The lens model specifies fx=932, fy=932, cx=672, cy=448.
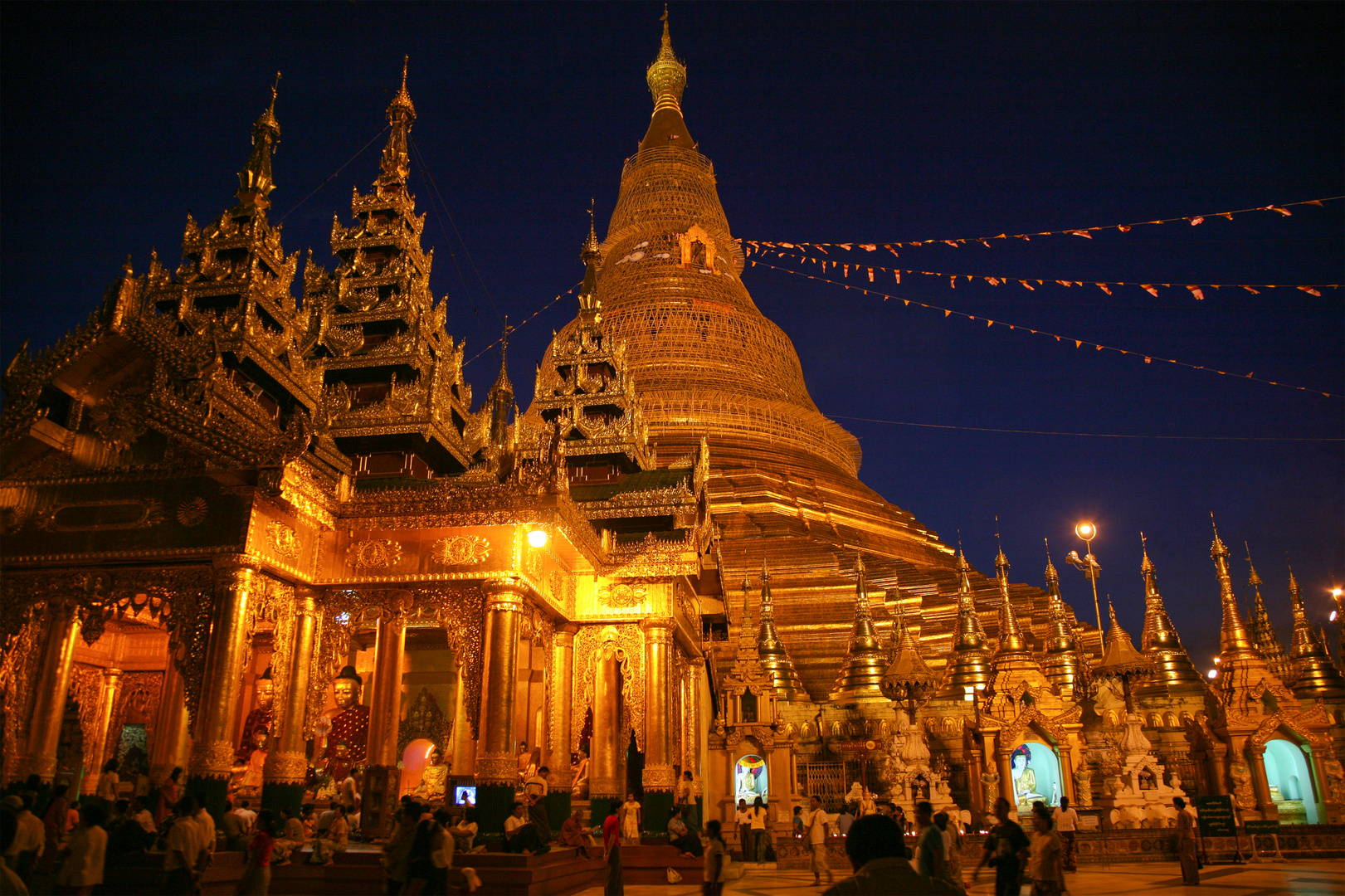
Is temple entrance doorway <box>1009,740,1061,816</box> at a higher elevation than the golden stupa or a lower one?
lower

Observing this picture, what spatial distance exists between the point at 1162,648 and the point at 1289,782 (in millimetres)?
6330

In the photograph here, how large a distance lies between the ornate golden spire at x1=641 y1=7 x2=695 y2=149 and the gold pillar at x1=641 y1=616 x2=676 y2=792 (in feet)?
142

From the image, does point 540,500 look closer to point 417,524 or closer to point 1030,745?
point 417,524

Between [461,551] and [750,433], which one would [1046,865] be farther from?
[750,433]

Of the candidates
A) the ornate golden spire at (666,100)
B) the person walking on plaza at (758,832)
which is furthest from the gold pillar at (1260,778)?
the ornate golden spire at (666,100)

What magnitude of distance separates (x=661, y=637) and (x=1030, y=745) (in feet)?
35.0

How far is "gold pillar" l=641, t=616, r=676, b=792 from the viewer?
52.0ft

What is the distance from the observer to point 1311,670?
25.5 meters

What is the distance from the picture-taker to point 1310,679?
25.3m

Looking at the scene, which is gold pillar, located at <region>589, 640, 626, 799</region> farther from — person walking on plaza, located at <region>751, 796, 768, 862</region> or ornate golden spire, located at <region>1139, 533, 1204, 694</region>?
ornate golden spire, located at <region>1139, 533, 1204, 694</region>

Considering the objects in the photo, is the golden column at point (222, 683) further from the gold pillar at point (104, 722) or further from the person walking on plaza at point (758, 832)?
the person walking on plaza at point (758, 832)

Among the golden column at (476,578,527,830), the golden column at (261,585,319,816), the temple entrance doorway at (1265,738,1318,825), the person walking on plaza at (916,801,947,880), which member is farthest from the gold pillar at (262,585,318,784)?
the temple entrance doorway at (1265,738,1318,825)

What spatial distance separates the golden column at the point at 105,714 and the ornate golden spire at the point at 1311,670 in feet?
91.8

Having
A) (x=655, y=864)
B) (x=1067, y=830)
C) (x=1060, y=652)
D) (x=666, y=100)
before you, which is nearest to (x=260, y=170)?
(x=655, y=864)
